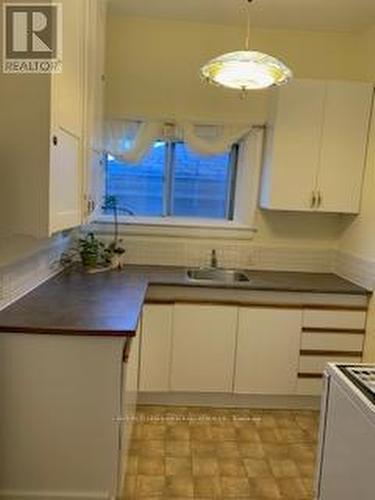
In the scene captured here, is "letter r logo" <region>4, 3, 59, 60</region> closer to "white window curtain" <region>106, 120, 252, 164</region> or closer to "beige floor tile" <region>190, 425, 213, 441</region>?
"white window curtain" <region>106, 120, 252, 164</region>

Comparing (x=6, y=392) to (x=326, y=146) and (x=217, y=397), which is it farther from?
(x=326, y=146)

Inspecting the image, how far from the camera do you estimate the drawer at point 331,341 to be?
297 centimetres

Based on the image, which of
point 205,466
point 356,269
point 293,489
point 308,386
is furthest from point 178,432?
point 356,269

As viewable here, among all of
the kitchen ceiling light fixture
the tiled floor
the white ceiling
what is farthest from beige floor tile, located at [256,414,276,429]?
the white ceiling

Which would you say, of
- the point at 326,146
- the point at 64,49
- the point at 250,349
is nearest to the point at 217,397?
the point at 250,349

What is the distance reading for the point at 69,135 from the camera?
2.05m

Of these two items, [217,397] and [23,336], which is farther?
[217,397]

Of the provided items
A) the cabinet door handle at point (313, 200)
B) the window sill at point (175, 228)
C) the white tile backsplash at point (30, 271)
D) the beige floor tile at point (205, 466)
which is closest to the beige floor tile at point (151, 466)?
the beige floor tile at point (205, 466)

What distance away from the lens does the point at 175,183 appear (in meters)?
3.57

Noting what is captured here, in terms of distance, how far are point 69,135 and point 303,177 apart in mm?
1757

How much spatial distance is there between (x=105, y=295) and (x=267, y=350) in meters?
1.22

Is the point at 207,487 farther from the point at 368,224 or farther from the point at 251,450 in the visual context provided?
the point at 368,224

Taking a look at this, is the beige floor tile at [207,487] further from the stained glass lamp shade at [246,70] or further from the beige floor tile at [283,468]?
the stained glass lamp shade at [246,70]

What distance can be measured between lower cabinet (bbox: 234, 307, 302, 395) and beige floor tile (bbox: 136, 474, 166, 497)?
37.1 inches
